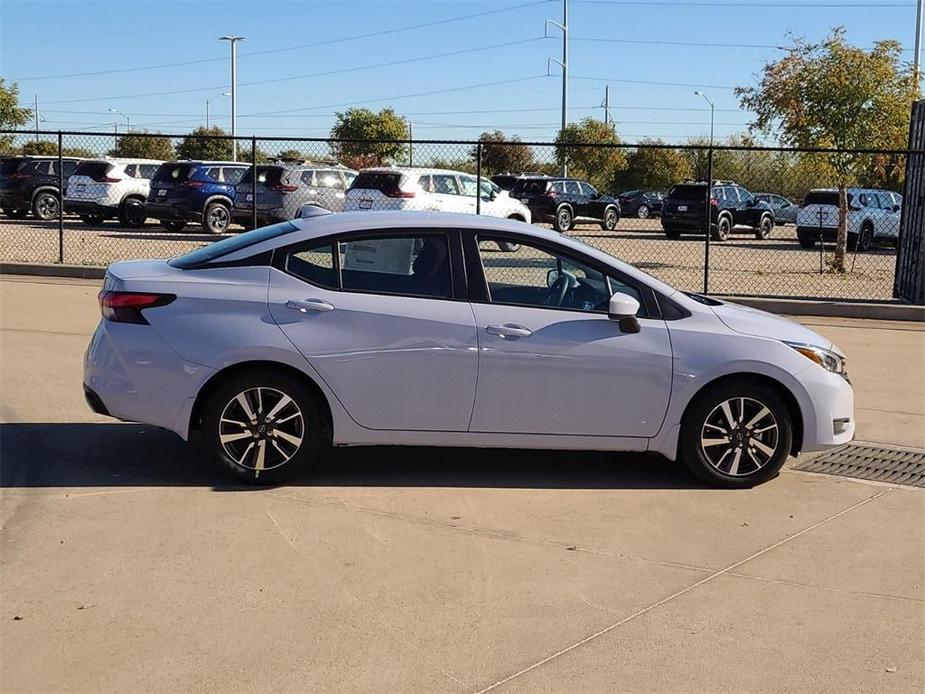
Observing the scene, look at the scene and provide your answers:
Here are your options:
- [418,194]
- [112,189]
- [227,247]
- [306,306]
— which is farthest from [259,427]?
[112,189]

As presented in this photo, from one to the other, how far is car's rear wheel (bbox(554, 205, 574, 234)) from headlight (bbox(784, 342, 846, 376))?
2705 cm

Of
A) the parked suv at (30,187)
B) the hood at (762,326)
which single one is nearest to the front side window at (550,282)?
the hood at (762,326)

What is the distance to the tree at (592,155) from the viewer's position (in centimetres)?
4956

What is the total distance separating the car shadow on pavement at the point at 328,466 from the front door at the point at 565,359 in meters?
0.47

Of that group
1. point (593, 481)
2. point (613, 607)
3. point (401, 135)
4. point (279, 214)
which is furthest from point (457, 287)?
point (401, 135)

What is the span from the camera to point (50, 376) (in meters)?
9.35

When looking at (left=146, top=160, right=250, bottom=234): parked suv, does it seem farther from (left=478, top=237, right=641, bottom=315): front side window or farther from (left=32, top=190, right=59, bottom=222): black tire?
(left=478, top=237, right=641, bottom=315): front side window

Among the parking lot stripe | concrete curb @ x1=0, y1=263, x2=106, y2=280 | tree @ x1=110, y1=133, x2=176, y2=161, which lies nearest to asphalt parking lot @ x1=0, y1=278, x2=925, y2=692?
the parking lot stripe

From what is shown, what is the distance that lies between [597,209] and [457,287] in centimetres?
2935

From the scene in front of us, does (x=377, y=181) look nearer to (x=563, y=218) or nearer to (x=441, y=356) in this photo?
(x=563, y=218)

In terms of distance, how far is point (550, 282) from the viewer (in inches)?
261

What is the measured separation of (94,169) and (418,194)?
997cm

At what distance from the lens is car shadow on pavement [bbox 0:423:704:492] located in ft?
21.7

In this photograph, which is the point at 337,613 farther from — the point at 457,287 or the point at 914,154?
the point at 914,154
